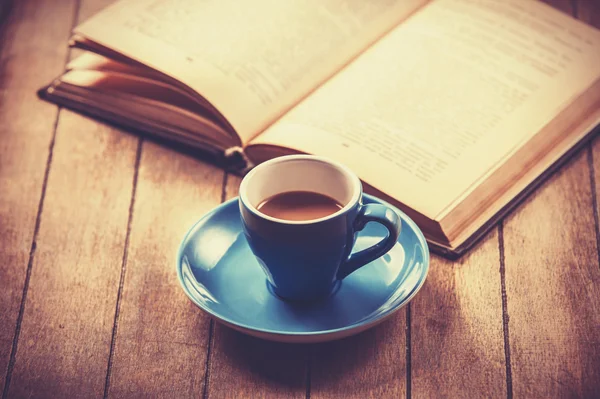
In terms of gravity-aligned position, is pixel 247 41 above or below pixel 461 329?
above

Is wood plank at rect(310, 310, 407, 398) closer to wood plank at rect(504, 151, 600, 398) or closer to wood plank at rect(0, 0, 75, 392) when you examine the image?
wood plank at rect(504, 151, 600, 398)

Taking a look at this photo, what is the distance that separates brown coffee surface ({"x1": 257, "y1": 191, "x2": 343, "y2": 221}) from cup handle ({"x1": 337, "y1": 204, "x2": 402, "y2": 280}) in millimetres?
42

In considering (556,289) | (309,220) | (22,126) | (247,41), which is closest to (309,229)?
(309,220)

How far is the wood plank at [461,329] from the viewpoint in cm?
73

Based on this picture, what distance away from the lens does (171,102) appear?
1.04 meters

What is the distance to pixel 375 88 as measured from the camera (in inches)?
40.6

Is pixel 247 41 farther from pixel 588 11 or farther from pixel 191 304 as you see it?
pixel 588 11

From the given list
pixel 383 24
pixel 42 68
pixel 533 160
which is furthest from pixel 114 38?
pixel 533 160

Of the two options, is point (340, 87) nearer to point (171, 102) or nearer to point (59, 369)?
point (171, 102)

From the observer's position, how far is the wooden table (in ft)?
2.42

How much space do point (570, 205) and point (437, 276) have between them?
Answer: 0.76 ft

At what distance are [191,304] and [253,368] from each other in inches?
4.8

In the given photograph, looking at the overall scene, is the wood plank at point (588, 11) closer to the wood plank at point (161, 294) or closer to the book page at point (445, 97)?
the book page at point (445, 97)

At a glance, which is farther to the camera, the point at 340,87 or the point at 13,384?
the point at 340,87
